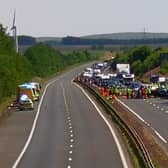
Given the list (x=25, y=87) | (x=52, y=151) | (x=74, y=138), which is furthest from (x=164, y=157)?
(x=25, y=87)

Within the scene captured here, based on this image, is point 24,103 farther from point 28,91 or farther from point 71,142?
point 71,142

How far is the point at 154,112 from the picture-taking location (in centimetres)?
7056

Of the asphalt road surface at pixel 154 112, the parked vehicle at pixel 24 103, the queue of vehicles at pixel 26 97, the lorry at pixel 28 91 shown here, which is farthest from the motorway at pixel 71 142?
the lorry at pixel 28 91

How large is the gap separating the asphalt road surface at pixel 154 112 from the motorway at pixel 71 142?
10.5 ft

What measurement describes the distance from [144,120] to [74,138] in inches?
502

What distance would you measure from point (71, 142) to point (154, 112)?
23089mm

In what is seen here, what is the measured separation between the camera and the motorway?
38375 millimetres

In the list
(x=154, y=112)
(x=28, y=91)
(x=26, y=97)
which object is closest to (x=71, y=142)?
(x=154, y=112)

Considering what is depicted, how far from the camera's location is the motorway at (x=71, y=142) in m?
38.4

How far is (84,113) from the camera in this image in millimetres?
73750

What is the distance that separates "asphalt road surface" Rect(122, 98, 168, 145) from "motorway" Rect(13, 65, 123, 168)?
10.5 ft

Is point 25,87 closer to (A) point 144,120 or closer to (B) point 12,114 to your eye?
(B) point 12,114

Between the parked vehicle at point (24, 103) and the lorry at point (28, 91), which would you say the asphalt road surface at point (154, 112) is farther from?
the lorry at point (28, 91)

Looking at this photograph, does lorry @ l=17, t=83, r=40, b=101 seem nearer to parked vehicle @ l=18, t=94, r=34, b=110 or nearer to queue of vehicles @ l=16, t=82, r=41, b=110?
queue of vehicles @ l=16, t=82, r=41, b=110
